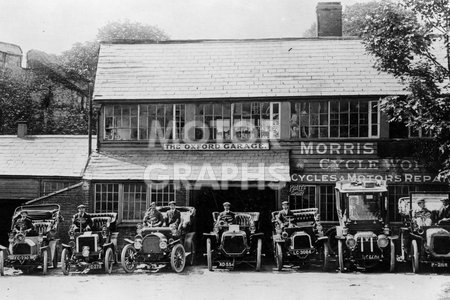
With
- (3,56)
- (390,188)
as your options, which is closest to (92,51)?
(3,56)

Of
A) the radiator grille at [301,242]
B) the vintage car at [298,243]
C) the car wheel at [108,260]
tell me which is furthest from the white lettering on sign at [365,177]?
the car wheel at [108,260]

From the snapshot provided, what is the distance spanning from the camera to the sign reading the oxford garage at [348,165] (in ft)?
55.8

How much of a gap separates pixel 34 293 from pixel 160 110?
8.29 meters

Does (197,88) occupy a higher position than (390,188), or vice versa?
(197,88)

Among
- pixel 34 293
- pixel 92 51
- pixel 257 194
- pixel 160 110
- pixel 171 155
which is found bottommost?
pixel 34 293

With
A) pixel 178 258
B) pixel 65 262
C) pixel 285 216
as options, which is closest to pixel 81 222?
pixel 65 262

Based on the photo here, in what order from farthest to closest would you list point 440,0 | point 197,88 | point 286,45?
point 286,45 < point 197,88 < point 440,0

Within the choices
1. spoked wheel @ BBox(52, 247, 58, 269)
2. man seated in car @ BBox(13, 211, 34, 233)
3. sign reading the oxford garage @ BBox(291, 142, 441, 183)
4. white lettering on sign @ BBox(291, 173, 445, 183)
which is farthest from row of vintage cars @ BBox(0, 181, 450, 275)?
sign reading the oxford garage @ BBox(291, 142, 441, 183)

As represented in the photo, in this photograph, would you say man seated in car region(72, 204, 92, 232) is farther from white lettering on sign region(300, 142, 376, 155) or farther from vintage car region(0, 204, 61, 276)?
white lettering on sign region(300, 142, 376, 155)

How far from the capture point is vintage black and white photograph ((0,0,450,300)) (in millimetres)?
13664

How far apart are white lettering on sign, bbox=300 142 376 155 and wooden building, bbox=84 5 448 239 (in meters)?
0.03

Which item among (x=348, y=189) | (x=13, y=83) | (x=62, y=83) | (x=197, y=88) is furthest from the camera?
(x=62, y=83)

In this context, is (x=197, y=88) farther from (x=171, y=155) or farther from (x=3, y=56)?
(x=3, y=56)

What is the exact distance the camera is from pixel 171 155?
58.7 feet
